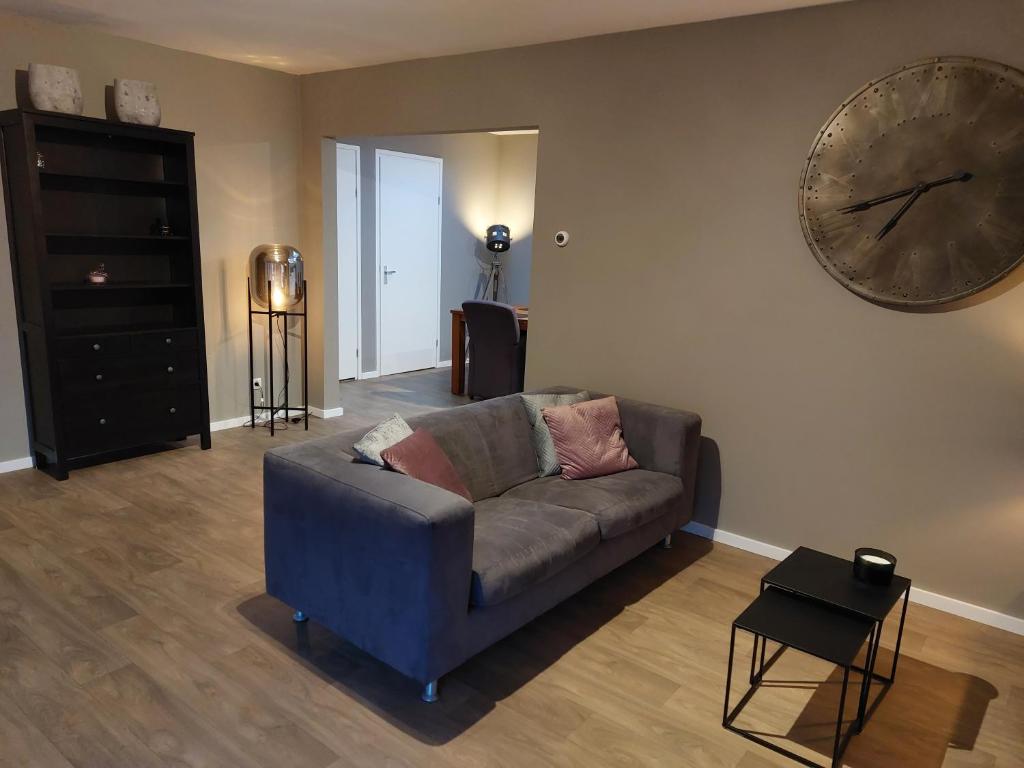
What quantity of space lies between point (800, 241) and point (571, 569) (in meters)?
1.71

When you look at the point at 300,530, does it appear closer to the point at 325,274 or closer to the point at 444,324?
the point at 325,274

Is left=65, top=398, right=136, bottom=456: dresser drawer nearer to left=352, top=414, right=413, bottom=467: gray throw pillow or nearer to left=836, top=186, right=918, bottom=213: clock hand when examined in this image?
left=352, top=414, right=413, bottom=467: gray throw pillow

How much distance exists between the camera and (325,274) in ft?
16.8

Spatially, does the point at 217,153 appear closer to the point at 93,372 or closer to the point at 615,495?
the point at 93,372

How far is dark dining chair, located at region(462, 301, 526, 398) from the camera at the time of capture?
5.36 m

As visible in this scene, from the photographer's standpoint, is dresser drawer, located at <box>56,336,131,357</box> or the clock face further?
dresser drawer, located at <box>56,336,131,357</box>

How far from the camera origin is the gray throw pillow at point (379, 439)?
2488 millimetres

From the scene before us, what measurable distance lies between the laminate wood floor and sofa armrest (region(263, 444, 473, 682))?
7.9 inches

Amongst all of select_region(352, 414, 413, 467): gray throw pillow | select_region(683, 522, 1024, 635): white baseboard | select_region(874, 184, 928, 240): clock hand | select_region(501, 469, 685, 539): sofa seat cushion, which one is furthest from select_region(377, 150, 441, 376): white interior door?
select_region(874, 184, 928, 240): clock hand

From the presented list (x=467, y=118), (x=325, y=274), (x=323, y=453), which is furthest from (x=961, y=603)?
(x=325, y=274)

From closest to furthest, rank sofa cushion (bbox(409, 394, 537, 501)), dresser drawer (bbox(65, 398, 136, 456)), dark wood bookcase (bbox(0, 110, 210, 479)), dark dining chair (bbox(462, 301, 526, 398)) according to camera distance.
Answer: sofa cushion (bbox(409, 394, 537, 501))
dark wood bookcase (bbox(0, 110, 210, 479))
dresser drawer (bbox(65, 398, 136, 456))
dark dining chair (bbox(462, 301, 526, 398))

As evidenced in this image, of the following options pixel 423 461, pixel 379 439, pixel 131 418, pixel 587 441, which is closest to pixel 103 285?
pixel 131 418

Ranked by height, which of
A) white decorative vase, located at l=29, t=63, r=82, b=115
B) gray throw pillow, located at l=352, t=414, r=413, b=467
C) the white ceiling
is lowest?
gray throw pillow, located at l=352, t=414, r=413, b=467

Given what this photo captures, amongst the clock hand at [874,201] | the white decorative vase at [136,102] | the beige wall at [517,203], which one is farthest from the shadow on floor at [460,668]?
the beige wall at [517,203]
